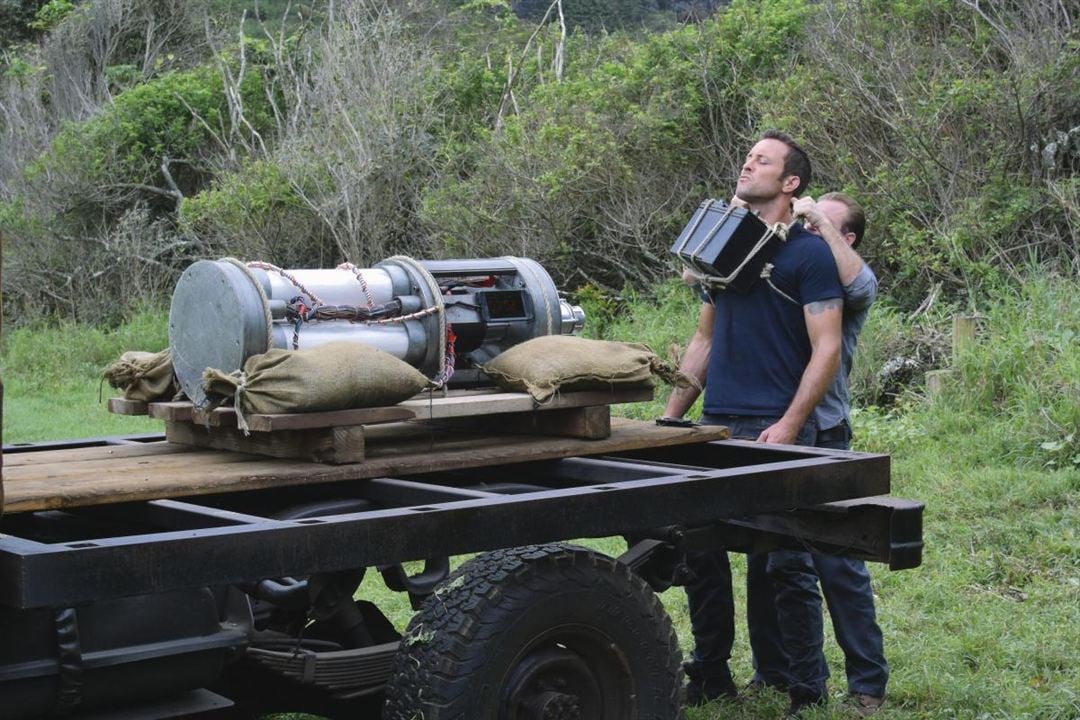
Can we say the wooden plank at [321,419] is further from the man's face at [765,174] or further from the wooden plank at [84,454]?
the man's face at [765,174]

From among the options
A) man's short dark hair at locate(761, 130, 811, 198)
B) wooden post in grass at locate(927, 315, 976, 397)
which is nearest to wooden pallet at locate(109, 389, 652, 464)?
man's short dark hair at locate(761, 130, 811, 198)

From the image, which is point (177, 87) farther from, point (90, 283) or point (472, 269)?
point (472, 269)

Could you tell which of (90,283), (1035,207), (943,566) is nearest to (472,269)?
(943,566)

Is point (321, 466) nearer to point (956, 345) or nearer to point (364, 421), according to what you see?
point (364, 421)

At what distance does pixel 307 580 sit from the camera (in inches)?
142

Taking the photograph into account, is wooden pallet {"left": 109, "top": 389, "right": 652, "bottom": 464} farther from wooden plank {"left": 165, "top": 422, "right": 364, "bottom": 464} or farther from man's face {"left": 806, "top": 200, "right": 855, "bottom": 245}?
man's face {"left": 806, "top": 200, "right": 855, "bottom": 245}

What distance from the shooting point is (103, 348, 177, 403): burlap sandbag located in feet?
13.8

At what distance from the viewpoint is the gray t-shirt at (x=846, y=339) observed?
16.3ft

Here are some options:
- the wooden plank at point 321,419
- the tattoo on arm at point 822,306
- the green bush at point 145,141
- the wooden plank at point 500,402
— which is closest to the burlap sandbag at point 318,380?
the wooden plank at point 321,419

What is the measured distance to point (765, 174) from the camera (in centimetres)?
505

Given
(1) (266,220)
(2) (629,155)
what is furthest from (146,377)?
(1) (266,220)

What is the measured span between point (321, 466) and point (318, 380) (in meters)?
0.24

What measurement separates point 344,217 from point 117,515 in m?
13.1

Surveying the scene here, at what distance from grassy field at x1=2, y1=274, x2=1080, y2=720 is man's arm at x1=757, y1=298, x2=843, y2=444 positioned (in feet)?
3.05
